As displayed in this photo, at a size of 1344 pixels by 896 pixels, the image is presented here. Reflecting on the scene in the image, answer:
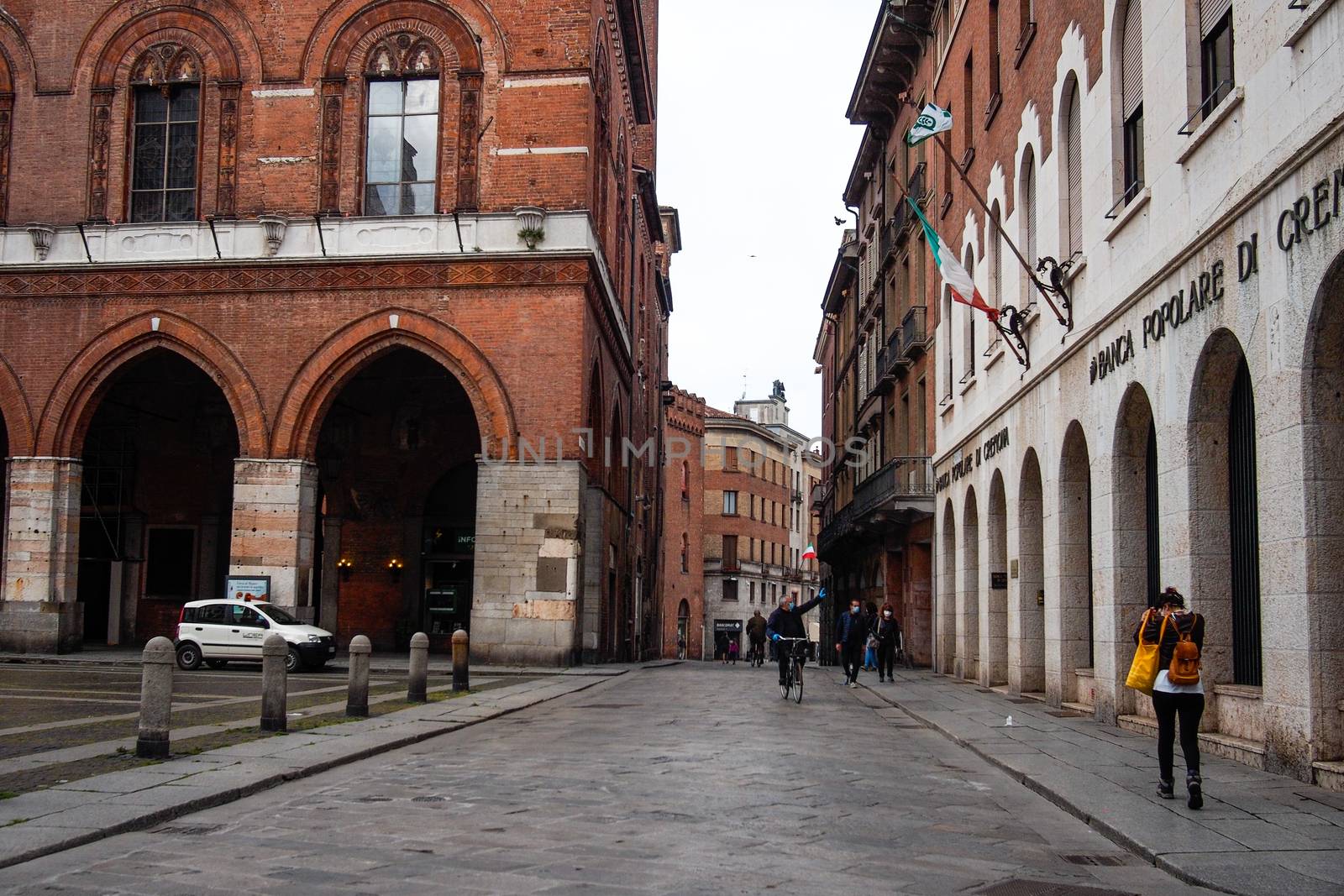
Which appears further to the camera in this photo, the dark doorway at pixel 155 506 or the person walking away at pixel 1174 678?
the dark doorway at pixel 155 506

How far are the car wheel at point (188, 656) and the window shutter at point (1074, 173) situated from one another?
18087mm

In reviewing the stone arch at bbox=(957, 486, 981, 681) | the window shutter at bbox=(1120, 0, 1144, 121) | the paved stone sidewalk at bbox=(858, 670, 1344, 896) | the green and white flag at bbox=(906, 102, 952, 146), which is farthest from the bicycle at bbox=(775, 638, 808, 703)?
the window shutter at bbox=(1120, 0, 1144, 121)

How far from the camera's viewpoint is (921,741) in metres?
14.6

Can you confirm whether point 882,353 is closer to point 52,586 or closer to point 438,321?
point 438,321

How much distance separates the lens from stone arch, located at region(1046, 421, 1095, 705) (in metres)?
17.9

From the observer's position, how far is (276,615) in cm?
2611

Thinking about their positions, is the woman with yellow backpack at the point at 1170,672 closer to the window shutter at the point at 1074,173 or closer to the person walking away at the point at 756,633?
the window shutter at the point at 1074,173

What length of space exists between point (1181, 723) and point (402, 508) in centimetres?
2899

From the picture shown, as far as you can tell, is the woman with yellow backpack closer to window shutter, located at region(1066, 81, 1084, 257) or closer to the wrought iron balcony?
window shutter, located at region(1066, 81, 1084, 257)

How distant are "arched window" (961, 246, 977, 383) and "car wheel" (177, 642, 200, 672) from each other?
16.2m

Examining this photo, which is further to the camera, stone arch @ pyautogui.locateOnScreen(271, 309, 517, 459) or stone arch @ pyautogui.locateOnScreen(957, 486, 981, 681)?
stone arch @ pyautogui.locateOnScreen(271, 309, 517, 459)

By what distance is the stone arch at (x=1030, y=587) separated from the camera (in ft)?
67.4

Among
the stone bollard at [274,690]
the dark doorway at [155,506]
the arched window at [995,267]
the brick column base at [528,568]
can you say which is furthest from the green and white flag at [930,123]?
the dark doorway at [155,506]

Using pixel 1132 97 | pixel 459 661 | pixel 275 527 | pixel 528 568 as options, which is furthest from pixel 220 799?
pixel 275 527
